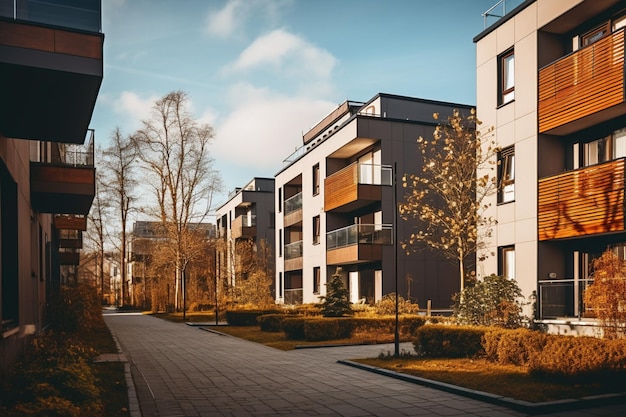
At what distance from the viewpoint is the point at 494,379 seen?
10.5 m

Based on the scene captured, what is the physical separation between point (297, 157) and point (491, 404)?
32.7 meters

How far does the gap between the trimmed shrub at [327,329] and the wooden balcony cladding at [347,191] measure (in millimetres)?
9960

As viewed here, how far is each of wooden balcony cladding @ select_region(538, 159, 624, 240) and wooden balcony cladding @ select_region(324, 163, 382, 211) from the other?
12.0 meters

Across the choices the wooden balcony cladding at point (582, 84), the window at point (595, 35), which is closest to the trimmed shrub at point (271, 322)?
the wooden balcony cladding at point (582, 84)

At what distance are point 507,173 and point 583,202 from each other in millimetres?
3485

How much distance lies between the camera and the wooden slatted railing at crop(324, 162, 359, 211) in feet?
94.7

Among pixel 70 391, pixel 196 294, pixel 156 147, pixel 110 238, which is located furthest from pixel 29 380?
pixel 110 238

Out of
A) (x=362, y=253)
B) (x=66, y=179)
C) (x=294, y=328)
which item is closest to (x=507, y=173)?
(x=294, y=328)

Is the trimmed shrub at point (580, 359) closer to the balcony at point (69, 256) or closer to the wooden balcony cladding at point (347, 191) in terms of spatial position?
the wooden balcony cladding at point (347, 191)

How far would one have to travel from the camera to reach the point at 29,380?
742 cm

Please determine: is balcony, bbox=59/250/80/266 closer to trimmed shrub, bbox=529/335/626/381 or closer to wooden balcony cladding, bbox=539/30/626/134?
wooden balcony cladding, bbox=539/30/626/134

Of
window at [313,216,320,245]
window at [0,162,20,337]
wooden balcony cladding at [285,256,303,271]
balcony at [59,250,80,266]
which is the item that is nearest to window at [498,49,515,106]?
window at [0,162,20,337]

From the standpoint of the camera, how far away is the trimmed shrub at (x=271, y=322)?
23.1 m

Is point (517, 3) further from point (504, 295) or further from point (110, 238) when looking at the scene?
point (110, 238)
